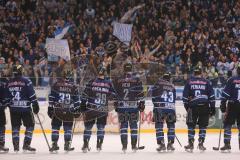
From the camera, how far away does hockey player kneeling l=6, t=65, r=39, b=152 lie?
15102 millimetres

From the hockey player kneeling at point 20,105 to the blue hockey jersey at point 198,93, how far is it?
3613 millimetres

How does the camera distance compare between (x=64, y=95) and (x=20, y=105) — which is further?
(x=64, y=95)

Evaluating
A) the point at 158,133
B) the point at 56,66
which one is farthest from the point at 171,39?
the point at 158,133

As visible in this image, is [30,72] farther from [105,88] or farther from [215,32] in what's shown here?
[215,32]

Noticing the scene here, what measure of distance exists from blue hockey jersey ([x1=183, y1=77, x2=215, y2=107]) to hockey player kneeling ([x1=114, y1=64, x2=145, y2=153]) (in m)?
1.12

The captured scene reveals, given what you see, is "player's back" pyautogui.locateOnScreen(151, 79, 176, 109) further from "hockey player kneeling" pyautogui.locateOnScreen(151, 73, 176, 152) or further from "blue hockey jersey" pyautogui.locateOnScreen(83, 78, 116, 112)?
"blue hockey jersey" pyautogui.locateOnScreen(83, 78, 116, 112)

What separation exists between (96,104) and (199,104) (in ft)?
8.03

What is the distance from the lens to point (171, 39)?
→ 944 inches

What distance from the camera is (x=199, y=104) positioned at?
1528 centimetres

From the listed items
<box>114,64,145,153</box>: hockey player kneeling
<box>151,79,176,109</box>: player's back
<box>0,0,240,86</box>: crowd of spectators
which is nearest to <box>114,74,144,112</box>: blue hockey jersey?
<box>114,64,145,153</box>: hockey player kneeling

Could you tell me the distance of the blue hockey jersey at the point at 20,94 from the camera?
15.1 m

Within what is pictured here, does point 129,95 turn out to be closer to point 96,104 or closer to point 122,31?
point 96,104

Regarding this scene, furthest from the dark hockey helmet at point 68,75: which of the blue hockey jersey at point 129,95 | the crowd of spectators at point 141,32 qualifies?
the crowd of spectators at point 141,32

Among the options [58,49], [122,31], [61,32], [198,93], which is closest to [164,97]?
[198,93]
